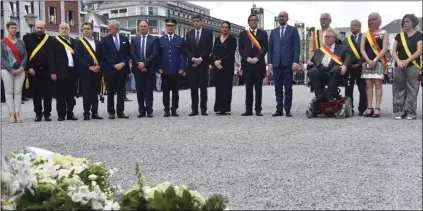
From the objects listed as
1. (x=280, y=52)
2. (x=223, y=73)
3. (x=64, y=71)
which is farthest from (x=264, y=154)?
(x=64, y=71)

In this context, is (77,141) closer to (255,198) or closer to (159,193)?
(255,198)

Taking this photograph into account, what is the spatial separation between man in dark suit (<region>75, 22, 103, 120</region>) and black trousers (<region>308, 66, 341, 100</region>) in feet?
12.2

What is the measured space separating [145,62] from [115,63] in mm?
523

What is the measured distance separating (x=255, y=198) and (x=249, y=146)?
2196mm

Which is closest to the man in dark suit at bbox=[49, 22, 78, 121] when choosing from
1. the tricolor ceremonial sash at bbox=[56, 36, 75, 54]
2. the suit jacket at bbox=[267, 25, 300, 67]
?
the tricolor ceremonial sash at bbox=[56, 36, 75, 54]

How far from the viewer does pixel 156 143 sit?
5.76 meters

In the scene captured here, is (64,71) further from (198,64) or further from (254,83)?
(254,83)

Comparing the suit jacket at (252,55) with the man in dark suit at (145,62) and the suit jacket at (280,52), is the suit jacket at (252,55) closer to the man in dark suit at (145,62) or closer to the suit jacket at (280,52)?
the suit jacket at (280,52)

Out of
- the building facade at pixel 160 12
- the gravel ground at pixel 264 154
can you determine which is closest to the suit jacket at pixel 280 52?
the gravel ground at pixel 264 154

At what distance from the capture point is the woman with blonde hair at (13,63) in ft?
26.4

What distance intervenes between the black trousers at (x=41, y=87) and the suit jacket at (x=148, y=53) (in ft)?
4.91

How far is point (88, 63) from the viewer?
28.5 feet

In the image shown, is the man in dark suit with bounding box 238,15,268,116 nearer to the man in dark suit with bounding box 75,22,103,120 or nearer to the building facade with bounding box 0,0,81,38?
the man in dark suit with bounding box 75,22,103,120

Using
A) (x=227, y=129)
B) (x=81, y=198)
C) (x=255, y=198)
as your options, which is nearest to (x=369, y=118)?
(x=227, y=129)
